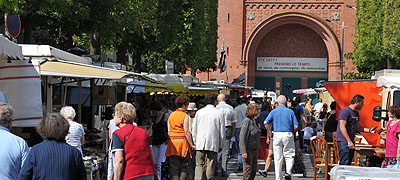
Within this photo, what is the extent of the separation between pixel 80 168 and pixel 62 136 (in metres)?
0.32

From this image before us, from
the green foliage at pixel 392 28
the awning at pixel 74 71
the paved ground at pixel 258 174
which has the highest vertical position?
the green foliage at pixel 392 28

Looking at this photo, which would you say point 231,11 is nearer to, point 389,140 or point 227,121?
point 227,121

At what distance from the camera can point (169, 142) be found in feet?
33.9

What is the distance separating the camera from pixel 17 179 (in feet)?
18.3

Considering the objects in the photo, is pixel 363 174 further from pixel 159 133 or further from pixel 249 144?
pixel 249 144

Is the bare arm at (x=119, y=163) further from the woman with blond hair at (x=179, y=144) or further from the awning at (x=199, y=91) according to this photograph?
the awning at (x=199, y=91)

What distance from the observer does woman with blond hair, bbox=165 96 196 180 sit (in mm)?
10242

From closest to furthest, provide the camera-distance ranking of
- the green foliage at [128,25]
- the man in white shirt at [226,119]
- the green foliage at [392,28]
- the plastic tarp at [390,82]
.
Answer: the plastic tarp at [390,82]
the man in white shirt at [226,119]
the green foliage at [128,25]
the green foliage at [392,28]

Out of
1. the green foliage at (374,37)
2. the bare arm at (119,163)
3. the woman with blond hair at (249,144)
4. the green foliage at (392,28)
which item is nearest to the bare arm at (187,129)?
the woman with blond hair at (249,144)

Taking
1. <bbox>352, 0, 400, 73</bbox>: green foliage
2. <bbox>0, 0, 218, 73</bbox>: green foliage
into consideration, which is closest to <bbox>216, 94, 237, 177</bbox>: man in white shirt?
<bbox>0, 0, 218, 73</bbox>: green foliage

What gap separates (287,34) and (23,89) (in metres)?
52.2

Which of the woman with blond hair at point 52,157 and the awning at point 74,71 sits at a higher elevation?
the awning at point 74,71

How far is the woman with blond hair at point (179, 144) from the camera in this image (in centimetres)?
1024

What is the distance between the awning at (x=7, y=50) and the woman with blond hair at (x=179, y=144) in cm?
311
